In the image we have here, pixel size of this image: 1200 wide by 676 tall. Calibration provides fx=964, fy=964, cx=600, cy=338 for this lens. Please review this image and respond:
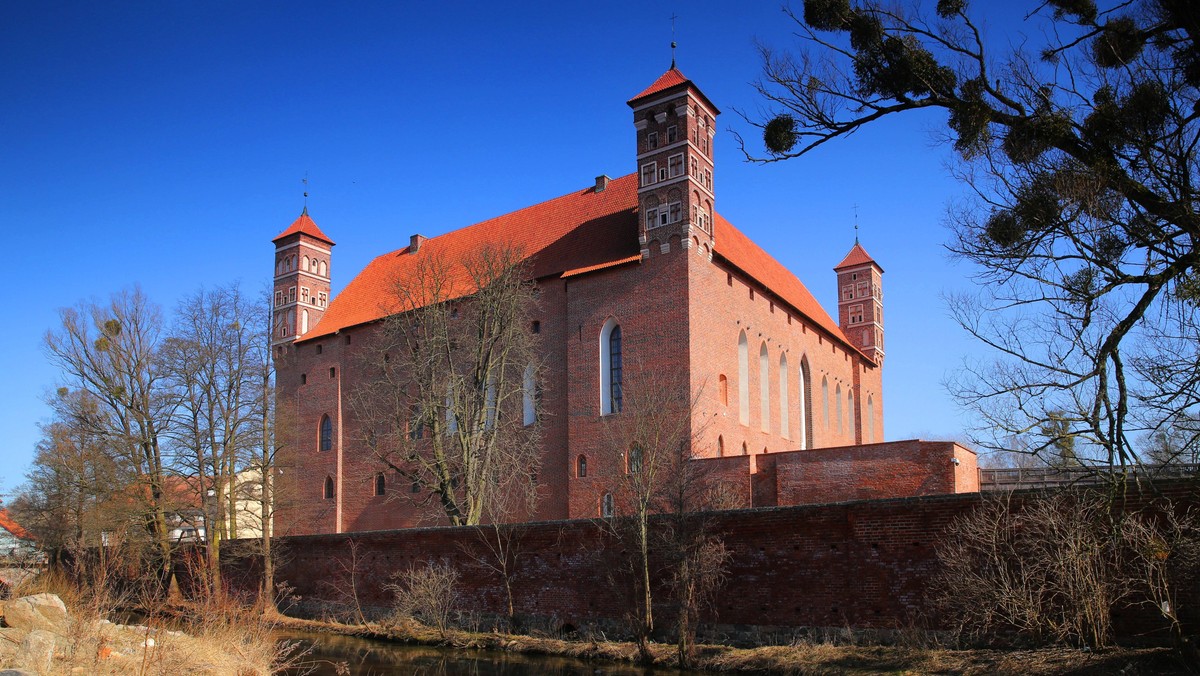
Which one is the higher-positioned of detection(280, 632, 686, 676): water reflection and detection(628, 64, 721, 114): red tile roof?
detection(628, 64, 721, 114): red tile roof

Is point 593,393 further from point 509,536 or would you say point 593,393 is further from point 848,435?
point 848,435

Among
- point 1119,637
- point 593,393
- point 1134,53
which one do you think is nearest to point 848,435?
point 593,393

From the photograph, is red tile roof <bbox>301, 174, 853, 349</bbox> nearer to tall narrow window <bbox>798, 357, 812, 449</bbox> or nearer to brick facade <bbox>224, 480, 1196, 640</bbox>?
tall narrow window <bbox>798, 357, 812, 449</bbox>

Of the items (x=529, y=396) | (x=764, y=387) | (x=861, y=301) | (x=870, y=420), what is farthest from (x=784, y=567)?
(x=861, y=301)

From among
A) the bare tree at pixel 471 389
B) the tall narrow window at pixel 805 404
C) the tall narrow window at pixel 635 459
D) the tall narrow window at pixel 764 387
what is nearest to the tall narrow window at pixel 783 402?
the tall narrow window at pixel 805 404

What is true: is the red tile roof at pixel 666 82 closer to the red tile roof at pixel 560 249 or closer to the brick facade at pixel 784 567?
the red tile roof at pixel 560 249

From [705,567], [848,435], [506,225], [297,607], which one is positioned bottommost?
[297,607]

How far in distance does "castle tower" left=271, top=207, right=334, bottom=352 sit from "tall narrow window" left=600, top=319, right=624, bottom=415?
613 inches

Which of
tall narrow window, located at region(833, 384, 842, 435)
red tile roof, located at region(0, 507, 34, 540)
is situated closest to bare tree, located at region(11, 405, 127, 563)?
red tile roof, located at region(0, 507, 34, 540)

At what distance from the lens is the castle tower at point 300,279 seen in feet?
125

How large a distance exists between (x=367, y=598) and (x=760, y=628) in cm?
1158

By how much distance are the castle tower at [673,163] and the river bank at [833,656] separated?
461 inches

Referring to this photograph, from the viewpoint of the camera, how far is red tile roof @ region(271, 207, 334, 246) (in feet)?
129

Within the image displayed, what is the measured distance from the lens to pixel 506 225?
113 feet
